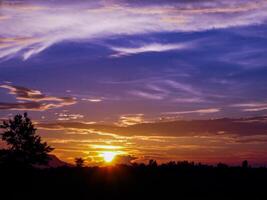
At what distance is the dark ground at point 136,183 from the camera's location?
50094 millimetres

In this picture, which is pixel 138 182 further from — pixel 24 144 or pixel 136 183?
pixel 24 144

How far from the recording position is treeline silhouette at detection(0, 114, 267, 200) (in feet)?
164

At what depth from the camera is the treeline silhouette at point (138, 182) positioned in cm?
5012

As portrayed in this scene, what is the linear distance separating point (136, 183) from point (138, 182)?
0.33 metres

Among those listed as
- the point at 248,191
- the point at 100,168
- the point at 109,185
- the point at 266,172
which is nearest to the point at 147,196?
the point at 109,185

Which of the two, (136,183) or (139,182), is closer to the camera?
(136,183)

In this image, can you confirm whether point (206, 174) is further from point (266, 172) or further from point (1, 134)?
point (1, 134)

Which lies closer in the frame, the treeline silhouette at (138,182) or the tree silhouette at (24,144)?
the treeline silhouette at (138,182)

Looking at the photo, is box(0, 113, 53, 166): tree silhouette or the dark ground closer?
the dark ground

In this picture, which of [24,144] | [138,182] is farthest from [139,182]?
[24,144]

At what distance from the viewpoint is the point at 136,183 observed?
5416cm

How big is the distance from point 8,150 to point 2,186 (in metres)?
26.3

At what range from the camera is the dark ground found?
50.1m

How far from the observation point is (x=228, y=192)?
167ft
